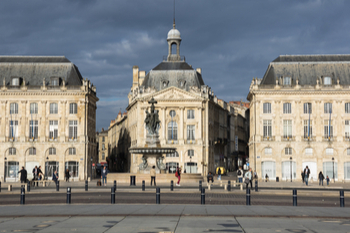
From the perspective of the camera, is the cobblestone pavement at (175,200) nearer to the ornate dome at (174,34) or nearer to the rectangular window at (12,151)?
the rectangular window at (12,151)

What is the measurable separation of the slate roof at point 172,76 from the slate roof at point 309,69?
15.8 m

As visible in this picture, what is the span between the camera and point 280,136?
86250mm

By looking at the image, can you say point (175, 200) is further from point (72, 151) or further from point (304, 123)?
point (72, 151)

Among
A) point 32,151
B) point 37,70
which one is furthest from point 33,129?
point 37,70

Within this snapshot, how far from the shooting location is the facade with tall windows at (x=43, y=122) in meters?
87.7

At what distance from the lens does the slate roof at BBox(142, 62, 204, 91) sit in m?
101

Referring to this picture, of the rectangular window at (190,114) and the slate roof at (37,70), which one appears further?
the rectangular window at (190,114)

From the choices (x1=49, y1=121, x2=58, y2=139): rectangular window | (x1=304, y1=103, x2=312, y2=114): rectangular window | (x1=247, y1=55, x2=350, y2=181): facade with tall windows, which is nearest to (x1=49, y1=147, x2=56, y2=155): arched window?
(x1=49, y1=121, x2=58, y2=139): rectangular window

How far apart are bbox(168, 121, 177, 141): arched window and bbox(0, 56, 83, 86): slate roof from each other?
17355 mm

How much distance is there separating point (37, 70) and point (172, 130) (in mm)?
25018

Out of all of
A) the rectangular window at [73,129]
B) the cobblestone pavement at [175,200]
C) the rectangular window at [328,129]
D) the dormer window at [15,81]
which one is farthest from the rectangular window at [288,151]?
the cobblestone pavement at [175,200]

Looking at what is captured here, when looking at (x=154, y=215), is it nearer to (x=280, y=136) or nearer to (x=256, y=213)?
(x=256, y=213)

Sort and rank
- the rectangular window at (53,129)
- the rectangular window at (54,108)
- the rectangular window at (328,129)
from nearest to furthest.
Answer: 1. the rectangular window at (328,129)
2. the rectangular window at (53,129)
3. the rectangular window at (54,108)

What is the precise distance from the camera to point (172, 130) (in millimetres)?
97125
